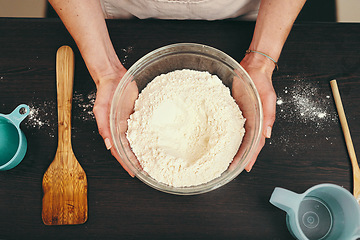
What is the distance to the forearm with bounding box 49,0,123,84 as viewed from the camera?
800 millimetres

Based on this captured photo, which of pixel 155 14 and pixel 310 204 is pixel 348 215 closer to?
pixel 310 204

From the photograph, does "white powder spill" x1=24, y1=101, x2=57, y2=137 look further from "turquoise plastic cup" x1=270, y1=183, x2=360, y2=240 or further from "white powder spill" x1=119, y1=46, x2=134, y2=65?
"turquoise plastic cup" x1=270, y1=183, x2=360, y2=240

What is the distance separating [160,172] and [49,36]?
62 centimetres

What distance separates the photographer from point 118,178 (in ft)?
2.73

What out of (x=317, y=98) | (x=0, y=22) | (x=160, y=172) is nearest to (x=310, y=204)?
(x=317, y=98)

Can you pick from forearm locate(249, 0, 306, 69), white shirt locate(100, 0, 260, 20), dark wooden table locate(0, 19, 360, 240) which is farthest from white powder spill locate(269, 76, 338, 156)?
white shirt locate(100, 0, 260, 20)

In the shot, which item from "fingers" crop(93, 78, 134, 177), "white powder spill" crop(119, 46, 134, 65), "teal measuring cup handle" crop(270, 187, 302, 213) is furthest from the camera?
"white powder spill" crop(119, 46, 134, 65)

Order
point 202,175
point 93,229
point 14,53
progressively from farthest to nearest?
point 14,53, point 93,229, point 202,175

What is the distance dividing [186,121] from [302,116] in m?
0.41

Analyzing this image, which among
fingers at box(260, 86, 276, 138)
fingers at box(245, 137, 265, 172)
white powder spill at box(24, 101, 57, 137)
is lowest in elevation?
white powder spill at box(24, 101, 57, 137)

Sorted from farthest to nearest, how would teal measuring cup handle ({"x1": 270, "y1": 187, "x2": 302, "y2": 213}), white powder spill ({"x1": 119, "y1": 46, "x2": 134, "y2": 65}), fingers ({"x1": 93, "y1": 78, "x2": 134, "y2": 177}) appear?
white powder spill ({"x1": 119, "y1": 46, "x2": 134, "y2": 65}) → fingers ({"x1": 93, "y1": 78, "x2": 134, "y2": 177}) → teal measuring cup handle ({"x1": 270, "y1": 187, "x2": 302, "y2": 213})

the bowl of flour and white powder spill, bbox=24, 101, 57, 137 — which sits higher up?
the bowl of flour

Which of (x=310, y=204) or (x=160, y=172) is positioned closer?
(x=160, y=172)

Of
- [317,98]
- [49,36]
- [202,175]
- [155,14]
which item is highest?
[317,98]
